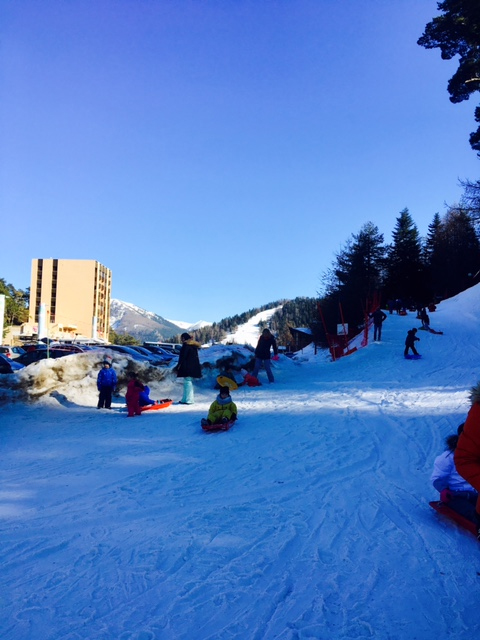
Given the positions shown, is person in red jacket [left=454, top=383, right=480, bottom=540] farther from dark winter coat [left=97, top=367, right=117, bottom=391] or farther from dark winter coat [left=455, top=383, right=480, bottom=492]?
dark winter coat [left=97, top=367, right=117, bottom=391]

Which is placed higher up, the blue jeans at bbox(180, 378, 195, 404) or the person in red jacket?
the person in red jacket

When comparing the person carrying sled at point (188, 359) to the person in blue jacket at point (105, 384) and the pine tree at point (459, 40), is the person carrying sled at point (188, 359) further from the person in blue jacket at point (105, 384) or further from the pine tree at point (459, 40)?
the pine tree at point (459, 40)

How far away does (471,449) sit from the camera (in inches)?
139

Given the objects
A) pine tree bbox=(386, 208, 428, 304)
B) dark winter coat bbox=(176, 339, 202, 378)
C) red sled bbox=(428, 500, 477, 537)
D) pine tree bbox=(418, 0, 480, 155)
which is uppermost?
pine tree bbox=(418, 0, 480, 155)

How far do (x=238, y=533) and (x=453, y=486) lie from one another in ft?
7.40

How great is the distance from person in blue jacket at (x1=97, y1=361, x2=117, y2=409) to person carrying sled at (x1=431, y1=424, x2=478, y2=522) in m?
9.28

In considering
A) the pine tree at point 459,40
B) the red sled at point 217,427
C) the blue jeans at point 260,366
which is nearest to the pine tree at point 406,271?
the pine tree at point 459,40

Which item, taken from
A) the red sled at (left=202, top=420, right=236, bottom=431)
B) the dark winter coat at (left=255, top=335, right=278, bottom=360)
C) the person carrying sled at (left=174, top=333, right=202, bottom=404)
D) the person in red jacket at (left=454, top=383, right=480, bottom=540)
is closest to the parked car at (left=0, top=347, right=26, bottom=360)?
the dark winter coat at (left=255, top=335, right=278, bottom=360)

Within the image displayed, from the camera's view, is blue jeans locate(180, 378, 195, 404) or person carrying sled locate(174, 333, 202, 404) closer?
person carrying sled locate(174, 333, 202, 404)

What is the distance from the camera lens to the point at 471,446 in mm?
3531

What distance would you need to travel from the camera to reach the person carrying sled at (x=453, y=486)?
437 centimetres

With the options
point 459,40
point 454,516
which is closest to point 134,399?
point 454,516

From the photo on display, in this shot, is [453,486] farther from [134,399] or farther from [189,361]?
[134,399]

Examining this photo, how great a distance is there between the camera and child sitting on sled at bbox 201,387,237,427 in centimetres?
906
